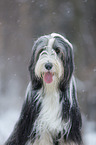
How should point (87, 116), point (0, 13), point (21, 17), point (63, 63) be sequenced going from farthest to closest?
point (0, 13), point (21, 17), point (87, 116), point (63, 63)

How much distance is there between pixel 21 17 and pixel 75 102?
5.39 m

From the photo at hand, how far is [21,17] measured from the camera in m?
9.10

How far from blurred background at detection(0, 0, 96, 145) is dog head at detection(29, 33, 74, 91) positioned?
209 cm

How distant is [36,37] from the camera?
7750 mm

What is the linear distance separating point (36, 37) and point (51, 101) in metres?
3.87

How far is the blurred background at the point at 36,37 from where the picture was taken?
7.55 metres

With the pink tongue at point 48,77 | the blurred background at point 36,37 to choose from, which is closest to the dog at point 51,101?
the pink tongue at point 48,77

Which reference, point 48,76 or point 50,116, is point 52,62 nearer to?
point 48,76

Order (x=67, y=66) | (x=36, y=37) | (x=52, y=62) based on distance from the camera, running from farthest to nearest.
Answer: (x=36, y=37) < (x=67, y=66) < (x=52, y=62)

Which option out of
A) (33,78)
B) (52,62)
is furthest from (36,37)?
(52,62)

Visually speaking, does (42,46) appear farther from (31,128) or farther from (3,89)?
(3,89)

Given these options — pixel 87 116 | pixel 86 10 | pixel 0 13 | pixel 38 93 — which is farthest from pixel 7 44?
pixel 38 93

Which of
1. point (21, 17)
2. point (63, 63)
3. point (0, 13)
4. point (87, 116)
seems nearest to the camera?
point (63, 63)

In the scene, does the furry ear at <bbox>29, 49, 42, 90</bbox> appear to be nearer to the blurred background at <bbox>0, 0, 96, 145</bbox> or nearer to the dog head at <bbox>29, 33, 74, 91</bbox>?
the dog head at <bbox>29, 33, 74, 91</bbox>
